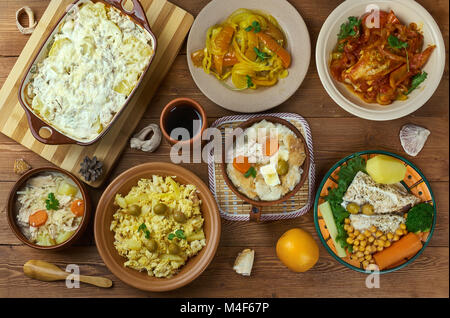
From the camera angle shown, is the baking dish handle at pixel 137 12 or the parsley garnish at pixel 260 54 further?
the parsley garnish at pixel 260 54

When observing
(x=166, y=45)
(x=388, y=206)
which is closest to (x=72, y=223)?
(x=166, y=45)

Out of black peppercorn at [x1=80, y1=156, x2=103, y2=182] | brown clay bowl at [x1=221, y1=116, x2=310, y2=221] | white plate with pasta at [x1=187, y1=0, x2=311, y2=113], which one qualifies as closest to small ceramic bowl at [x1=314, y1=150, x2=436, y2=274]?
brown clay bowl at [x1=221, y1=116, x2=310, y2=221]

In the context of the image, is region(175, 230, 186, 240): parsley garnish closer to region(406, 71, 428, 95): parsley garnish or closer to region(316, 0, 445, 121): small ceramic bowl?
region(316, 0, 445, 121): small ceramic bowl

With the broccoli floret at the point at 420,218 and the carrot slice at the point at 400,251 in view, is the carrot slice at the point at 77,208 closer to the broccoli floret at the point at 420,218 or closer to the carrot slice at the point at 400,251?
the carrot slice at the point at 400,251

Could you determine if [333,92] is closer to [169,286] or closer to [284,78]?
[284,78]

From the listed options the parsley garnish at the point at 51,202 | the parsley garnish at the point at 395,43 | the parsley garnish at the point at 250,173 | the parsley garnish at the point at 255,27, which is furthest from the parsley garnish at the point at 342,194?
the parsley garnish at the point at 51,202
